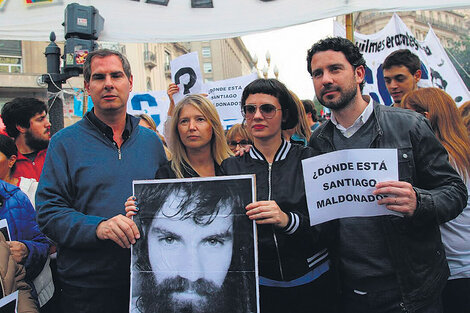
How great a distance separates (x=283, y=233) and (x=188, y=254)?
47cm

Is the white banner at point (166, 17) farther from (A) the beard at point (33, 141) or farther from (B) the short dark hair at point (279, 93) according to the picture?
(B) the short dark hair at point (279, 93)

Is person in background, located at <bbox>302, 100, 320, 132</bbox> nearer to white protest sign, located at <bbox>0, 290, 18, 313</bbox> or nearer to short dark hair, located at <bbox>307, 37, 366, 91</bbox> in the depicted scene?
short dark hair, located at <bbox>307, 37, 366, 91</bbox>

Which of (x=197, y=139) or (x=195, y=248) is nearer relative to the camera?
(x=195, y=248)

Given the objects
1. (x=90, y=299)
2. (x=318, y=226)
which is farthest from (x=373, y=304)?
(x=90, y=299)

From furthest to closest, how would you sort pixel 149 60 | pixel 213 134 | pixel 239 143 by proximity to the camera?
1. pixel 149 60
2. pixel 239 143
3. pixel 213 134

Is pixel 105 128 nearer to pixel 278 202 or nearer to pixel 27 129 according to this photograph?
pixel 278 202

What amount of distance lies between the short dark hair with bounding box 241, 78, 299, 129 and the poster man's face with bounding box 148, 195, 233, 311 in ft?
2.37

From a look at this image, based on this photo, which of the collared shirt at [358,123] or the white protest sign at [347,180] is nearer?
the white protest sign at [347,180]

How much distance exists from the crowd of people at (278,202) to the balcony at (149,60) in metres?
32.4

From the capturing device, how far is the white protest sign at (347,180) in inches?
64.9

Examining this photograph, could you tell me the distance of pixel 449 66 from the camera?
4.65m

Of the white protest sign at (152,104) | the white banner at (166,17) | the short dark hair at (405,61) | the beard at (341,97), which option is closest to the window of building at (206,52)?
the white protest sign at (152,104)

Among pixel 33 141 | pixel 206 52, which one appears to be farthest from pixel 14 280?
pixel 206 52

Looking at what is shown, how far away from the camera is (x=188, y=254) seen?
1.73 meters
